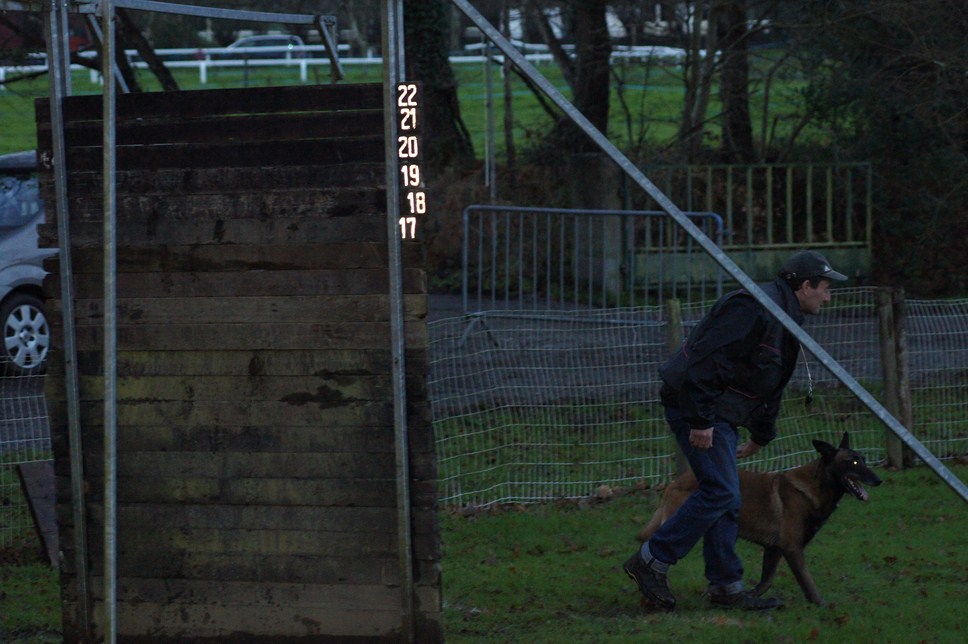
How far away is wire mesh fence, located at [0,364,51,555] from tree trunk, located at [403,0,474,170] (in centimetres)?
1081

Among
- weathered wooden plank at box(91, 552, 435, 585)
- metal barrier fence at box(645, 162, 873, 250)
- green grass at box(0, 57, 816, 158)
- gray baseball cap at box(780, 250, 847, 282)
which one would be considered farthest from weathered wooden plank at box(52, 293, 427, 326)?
metal barrier fence at box(645, 162, 873, 250)

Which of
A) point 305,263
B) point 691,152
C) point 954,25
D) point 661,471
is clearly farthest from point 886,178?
point 305,263

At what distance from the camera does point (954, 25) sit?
41.7 feet

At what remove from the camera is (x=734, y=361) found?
5.69 m

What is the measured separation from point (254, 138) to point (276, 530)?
151 cm

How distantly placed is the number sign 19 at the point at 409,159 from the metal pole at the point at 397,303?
50 millimetres

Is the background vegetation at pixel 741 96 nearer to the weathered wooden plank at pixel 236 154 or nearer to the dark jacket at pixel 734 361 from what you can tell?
the dark jacket at pixel 734 361

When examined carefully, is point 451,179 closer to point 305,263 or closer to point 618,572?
point 618,572

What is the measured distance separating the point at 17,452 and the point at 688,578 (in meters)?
4.12

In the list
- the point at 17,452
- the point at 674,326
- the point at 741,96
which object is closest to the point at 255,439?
the point at 17,452

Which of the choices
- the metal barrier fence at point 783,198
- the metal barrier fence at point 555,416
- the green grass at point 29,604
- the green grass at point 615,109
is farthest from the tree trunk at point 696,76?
the green grass at point 29,604

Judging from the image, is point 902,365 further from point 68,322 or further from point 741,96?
point 741,96

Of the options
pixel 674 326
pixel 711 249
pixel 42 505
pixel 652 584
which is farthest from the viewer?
pixel 674 326

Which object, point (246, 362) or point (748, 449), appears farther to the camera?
point (748, 449)
